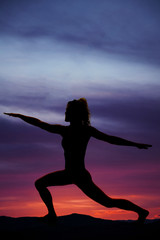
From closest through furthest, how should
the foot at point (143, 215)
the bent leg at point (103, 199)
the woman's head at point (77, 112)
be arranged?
the bent leg at point (103, 199) → the woman's head at point (77, 112) → the foot at point (143, 215)

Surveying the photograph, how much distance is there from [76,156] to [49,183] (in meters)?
1.01

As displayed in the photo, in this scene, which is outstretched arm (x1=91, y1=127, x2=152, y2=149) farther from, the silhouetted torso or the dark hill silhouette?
the dark hill silhouette

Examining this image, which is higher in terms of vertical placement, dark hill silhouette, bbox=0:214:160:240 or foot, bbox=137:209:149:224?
foot, bbox=137:209:149:224

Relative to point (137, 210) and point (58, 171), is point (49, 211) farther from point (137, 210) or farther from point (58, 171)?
point (137, 210)

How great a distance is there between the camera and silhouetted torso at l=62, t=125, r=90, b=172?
8266 mm

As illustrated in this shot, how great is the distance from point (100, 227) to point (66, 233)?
1117 mm

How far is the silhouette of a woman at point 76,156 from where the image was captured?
8.22 meters

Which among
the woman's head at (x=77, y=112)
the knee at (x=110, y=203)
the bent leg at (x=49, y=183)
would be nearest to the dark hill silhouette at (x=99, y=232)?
the bent leg at (x=49, y=183)

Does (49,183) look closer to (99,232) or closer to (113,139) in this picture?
(113,139)

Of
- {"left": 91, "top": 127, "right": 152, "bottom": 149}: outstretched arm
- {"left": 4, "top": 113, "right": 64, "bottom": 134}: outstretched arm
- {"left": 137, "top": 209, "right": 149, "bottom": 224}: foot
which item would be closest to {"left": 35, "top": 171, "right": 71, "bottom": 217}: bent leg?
{"left": 4, "top": 113, "right": 64, "bottom": 134}: outstretched arm

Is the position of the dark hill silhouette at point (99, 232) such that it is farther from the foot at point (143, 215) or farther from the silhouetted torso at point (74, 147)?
the silhouetted torso at point (74, 147)

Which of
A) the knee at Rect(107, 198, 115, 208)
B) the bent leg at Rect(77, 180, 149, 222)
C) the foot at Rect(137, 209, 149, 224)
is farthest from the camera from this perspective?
the foot at Rect(137, 209, 149, 224)

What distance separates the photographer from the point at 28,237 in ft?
32.1

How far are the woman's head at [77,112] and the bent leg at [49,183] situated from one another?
1482 millimetres
